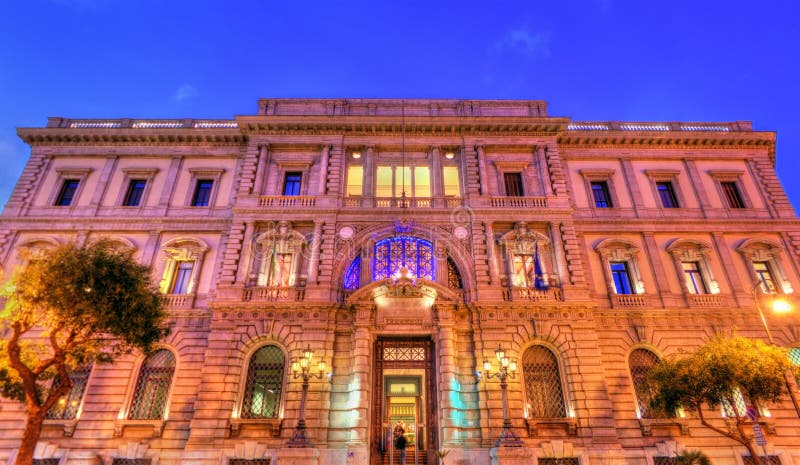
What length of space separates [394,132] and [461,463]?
56.5 feet

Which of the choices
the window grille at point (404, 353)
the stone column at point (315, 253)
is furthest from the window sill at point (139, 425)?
the window grille at point (404, 353)

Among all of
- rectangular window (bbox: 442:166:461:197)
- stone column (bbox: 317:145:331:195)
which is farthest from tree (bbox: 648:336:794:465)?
stone column (bbox: 317:145:331:195)

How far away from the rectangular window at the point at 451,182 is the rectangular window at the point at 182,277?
14.2 metres

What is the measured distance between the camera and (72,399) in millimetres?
17984

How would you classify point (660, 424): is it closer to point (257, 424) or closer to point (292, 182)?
point (257, 424)

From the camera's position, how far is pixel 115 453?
663 inches

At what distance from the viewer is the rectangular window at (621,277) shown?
21000 millimetres

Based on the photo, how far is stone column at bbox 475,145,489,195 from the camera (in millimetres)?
22234

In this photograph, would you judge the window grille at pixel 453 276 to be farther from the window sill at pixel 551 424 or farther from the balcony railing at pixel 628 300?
the balcony railing at pixel 628 300

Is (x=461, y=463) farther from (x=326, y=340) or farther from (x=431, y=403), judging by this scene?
(x=326, y=340)

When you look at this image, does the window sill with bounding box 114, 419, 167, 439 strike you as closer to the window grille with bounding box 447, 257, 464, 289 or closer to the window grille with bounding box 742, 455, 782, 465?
the window grille with bounding box 447, 257, 464, 289

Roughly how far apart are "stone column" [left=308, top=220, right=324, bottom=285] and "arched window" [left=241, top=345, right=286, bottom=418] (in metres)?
3.61

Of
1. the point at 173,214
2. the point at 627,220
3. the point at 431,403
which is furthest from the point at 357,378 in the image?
the point at 627,220

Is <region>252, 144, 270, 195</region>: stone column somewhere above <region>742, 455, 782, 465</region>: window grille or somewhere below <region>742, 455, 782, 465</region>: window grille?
above
